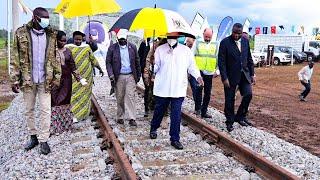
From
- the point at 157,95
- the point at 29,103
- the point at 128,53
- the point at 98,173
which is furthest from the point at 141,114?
the point at 98,173

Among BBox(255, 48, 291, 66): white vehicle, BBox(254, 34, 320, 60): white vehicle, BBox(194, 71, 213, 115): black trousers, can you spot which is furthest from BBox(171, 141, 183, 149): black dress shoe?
BBox(254, 34, 320, 60): white vehicle

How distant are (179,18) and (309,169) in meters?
3.16

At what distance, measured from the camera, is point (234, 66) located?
7984 millimetres

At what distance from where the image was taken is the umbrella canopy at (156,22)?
6955 mm

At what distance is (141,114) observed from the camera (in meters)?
10.1

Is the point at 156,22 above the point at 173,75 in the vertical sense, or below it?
above

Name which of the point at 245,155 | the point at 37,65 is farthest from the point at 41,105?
the point at 245,155

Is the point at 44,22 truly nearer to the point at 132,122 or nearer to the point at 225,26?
the point at 132,122

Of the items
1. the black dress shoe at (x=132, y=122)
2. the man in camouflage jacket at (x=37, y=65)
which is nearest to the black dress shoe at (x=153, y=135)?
the black dress shoe at (x=132, y=122)

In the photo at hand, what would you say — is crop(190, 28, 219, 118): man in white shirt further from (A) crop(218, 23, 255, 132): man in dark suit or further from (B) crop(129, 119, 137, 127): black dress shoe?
(B) crop(129, 119, 137, 127): black dress shoe

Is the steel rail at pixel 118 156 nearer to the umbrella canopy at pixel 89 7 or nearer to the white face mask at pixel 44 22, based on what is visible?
the white face mask at pixel 44 22

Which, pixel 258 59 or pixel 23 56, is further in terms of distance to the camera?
→ pixel 258 59

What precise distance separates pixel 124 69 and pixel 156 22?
65.2 inches

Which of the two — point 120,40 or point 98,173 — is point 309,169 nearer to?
point 98,173
